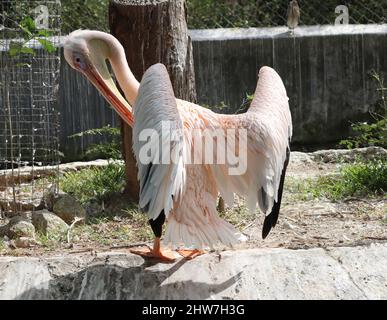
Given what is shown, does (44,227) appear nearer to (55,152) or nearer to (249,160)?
(55,152)

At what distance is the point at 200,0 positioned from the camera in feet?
31.6

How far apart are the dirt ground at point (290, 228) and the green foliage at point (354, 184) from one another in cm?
15

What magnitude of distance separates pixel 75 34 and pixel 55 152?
2014mm

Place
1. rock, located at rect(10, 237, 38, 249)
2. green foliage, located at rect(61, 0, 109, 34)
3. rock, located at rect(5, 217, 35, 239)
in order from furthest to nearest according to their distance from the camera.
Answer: green foliage, located at rect(61, 0, 109, 34)
rock, located at rect(5, 217, 35, 239)
rock, located at rect(10, 237, 38, 249)

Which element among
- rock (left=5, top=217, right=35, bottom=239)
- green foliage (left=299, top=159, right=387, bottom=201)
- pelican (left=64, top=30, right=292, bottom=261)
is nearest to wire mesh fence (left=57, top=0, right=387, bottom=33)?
green foliage (left=299, top=159, right=387, bottom=201)

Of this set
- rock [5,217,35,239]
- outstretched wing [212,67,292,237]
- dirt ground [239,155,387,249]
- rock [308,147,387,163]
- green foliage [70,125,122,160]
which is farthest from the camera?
rock [308,147,387,163]

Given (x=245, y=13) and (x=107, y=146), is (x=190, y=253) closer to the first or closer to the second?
(x=107, y=146)

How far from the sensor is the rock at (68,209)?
6398 mm

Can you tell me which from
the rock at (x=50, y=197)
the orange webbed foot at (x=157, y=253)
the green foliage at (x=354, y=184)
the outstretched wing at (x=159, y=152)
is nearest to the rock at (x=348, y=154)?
the green foliage at (x=354, y=184)

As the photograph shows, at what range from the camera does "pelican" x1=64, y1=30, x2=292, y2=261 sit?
4.26 meters

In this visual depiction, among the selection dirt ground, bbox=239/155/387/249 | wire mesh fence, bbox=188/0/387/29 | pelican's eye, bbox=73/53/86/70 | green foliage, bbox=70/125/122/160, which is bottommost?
dirt ground, bbox=239/155/387/249

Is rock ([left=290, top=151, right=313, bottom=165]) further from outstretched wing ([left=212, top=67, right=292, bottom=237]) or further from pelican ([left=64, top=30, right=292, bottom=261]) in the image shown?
outstretched wing ([left=212, top=67, right=292, bottom=237])

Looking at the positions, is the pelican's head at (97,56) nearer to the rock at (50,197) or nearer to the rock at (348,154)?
the rock at (50,197)

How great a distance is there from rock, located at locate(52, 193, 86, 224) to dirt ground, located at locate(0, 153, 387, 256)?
25 cm
